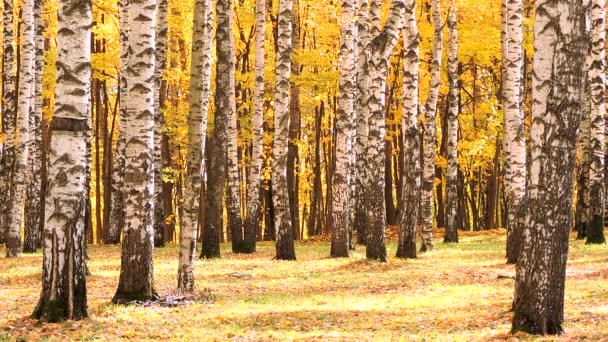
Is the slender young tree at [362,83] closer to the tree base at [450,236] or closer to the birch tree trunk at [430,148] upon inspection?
the birch tree trunk at [430,148]

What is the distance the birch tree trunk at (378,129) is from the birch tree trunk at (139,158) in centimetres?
736

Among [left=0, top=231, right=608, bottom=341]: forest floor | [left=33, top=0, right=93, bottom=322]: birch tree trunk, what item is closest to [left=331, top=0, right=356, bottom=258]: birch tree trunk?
[left=0, top=231, right=608, bottom=341]: forest floor

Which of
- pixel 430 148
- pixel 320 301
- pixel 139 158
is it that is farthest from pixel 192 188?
pixel 430 148

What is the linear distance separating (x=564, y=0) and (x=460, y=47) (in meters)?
18.5

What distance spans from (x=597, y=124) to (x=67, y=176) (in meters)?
16.3

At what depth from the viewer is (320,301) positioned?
12781 millimetres

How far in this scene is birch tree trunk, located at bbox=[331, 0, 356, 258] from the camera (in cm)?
1919

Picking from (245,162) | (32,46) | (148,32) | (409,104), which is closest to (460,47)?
(409,104)

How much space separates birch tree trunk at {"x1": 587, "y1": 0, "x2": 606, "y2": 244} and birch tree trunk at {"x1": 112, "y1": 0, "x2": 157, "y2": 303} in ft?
47.0

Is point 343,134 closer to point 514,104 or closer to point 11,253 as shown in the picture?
point 514,104

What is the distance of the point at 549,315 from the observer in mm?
8742

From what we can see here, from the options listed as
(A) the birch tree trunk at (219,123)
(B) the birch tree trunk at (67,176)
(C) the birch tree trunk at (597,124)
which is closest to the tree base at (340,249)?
(A) the birch tree trunk at (219,123)

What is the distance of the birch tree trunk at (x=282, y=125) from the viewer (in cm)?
1930

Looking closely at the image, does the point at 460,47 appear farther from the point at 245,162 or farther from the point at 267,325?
the point at 267,325
